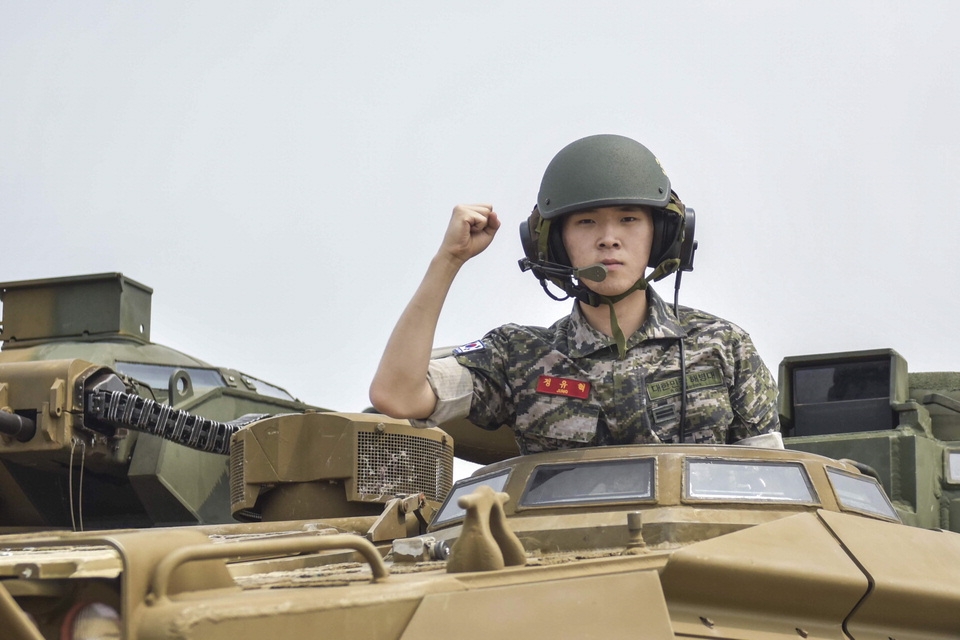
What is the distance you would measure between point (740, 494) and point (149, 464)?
8.39m

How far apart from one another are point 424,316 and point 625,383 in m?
0.89

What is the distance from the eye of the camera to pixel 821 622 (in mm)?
3992

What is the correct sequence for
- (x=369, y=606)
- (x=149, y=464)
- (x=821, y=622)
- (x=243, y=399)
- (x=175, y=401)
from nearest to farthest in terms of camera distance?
(x=369, y=606)
(x=821, y=622)
(x=149, y=464)
(x=175, y=401)
(x=243, y=399)

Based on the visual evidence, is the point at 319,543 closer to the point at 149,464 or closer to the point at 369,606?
the point at 369,606

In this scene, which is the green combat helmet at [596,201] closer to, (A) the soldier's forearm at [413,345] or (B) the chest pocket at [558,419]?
(B) the chest pocket at [558,419]

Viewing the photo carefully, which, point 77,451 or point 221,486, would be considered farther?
point 221,486

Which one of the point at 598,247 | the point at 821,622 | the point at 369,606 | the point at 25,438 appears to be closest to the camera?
the point at 369,606

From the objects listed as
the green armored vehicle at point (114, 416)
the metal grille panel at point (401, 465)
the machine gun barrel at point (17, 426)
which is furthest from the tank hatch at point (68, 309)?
the metal grille panel at point (401, 465)

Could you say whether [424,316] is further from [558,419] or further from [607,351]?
[607,351]

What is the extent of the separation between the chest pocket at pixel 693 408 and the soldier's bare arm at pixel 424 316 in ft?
2.98

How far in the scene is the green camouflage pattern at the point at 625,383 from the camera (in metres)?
5.31

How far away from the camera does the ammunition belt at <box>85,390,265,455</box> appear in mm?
11086

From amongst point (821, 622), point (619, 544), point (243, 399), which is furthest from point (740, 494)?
point (243, 399)

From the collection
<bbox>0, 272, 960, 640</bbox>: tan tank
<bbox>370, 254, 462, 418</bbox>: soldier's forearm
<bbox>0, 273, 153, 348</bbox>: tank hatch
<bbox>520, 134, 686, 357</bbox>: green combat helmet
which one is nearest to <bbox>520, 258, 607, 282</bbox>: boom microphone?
<bbox>520, 134, 686, 357</bbox>: green combat helmet
